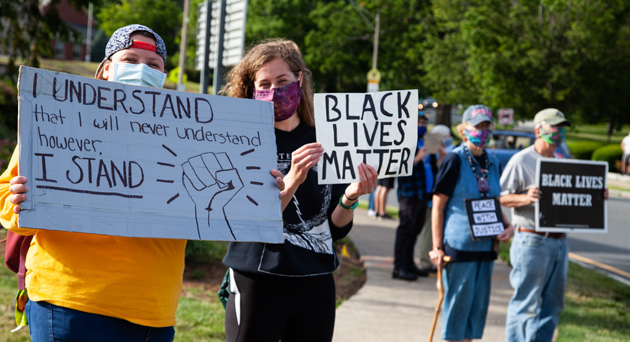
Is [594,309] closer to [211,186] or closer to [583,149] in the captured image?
[211,186]

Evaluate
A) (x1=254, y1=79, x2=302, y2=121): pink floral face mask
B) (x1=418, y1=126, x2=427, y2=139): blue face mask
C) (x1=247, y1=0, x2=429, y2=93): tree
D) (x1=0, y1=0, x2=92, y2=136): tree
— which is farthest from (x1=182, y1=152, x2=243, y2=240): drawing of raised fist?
(x1=247, y1=0, x2=429, y2=93): tree

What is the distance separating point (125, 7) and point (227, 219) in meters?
62.9

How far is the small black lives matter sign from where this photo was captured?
468cm

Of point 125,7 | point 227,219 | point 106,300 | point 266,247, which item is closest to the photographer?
point 106,300

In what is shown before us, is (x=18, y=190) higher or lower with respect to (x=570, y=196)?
higher

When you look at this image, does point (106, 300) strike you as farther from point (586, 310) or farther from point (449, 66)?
point (449, 66)

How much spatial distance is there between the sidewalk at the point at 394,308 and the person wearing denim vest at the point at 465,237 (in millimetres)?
937

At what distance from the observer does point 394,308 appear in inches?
253

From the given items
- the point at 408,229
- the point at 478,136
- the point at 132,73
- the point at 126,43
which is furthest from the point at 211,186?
the point at 408,229

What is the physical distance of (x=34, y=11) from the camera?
1241 cm

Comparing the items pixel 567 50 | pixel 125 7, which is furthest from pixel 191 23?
pixel 567 50

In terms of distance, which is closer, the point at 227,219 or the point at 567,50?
the point at 227,219

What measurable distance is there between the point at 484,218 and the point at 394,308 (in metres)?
2.03

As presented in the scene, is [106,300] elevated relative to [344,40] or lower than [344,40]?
lower
